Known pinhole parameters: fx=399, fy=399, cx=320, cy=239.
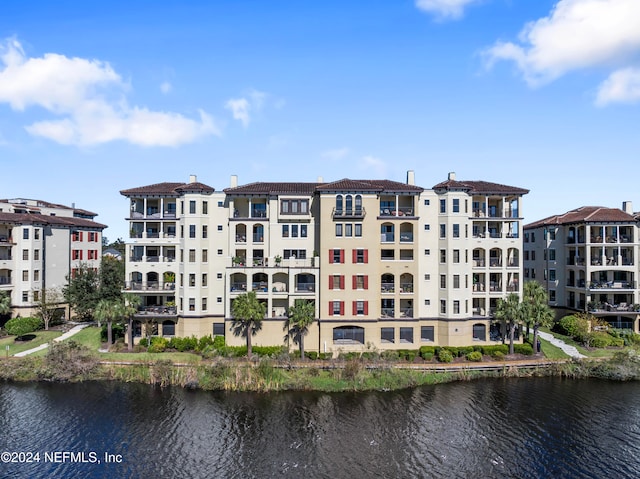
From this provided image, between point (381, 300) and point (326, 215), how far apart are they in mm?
11677

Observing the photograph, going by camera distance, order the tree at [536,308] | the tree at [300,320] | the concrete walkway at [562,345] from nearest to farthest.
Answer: the tree at [300,320] → the tree at [536,308] → the concrete walkway at [562,345]

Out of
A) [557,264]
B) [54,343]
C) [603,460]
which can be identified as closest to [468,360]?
[603,460]

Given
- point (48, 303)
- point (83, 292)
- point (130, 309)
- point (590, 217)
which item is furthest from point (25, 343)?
point (590, 217)

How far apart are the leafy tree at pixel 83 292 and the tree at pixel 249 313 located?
20.5m

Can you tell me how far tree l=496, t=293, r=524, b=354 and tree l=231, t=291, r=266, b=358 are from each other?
87.2ft

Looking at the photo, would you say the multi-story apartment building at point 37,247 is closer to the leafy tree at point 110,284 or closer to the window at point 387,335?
the leafy tree at point 110,284

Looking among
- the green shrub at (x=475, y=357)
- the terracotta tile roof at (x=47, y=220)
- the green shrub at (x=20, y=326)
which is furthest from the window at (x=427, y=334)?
the terracotta tile roof at (x=47, y=220)

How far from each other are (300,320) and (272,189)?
15.8m

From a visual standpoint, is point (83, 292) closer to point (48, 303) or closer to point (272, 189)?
point (48, 303)

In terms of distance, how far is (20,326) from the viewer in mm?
48031

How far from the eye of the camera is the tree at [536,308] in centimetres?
4322

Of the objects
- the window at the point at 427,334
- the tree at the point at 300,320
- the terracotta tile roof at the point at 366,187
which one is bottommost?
the window at the point at 427,334

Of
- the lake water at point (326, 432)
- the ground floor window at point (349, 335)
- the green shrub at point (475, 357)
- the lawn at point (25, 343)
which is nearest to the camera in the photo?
the lake water at point (326, 432)

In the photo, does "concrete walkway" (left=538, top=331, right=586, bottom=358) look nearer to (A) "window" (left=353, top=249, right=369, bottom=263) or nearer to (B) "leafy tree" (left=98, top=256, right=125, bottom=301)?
(A) "window" (left=353, top=249, right=369, bottom=263)
